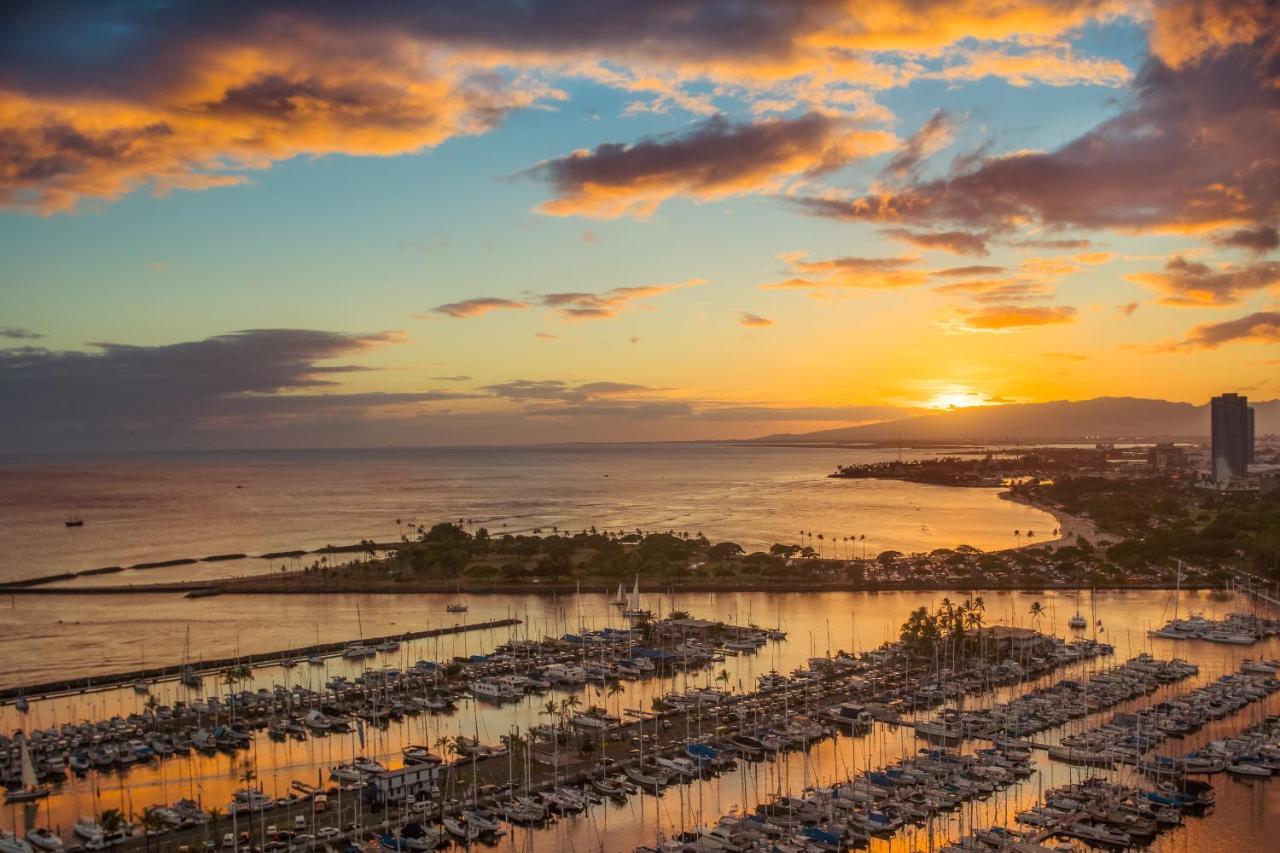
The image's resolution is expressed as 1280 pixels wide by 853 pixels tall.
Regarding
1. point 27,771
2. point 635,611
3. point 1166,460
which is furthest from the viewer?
point 1166,460

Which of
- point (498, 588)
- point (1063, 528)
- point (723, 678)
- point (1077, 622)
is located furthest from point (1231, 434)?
point (723, 678)

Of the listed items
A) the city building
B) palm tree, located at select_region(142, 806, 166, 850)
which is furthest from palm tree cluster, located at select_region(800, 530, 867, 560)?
the city building

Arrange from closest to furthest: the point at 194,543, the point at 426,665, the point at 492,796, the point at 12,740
Result: the point at 492,796
the point at 12,740
the point at 426,665
the point at 194,543

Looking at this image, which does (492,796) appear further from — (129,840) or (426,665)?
(426,665)

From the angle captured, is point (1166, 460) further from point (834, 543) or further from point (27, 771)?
point (27, 771)

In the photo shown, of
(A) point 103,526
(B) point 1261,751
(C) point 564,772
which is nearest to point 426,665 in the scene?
(C) point 564,772
